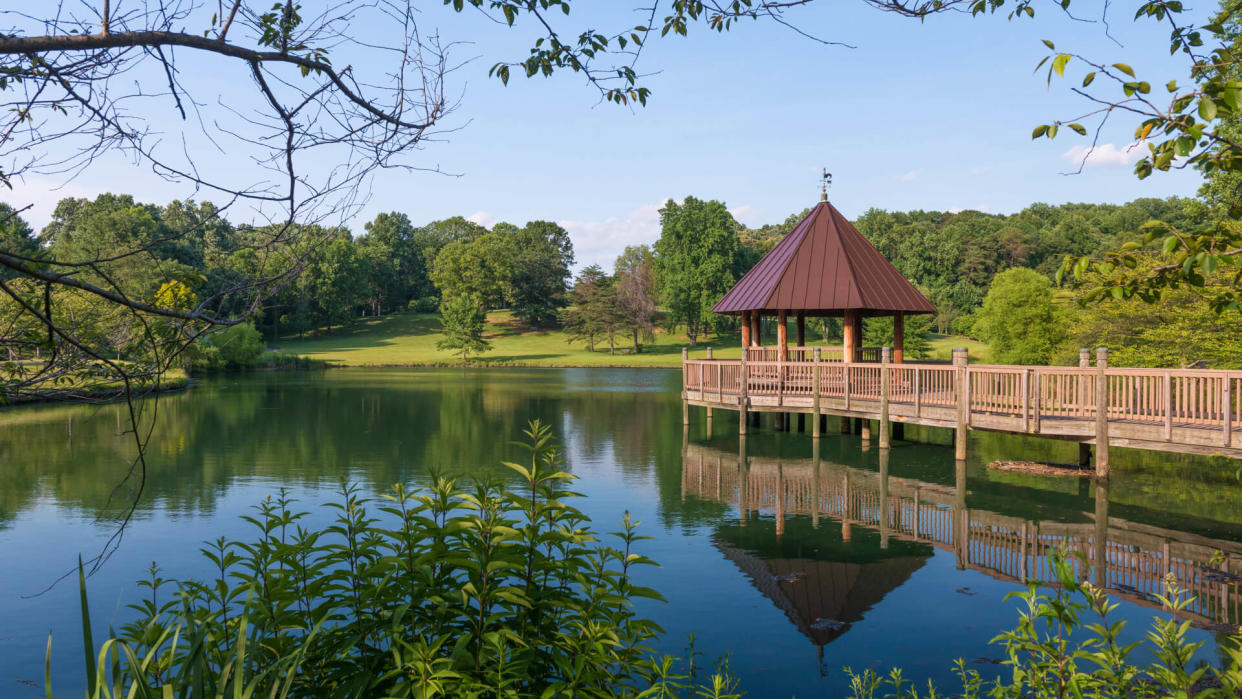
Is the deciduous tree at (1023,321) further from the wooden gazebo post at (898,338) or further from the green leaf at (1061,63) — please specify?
the green leaf at (1061,63)

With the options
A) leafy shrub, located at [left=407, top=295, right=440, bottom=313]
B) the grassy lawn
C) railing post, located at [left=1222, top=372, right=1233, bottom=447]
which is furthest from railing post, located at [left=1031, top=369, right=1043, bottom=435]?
leafy shrub, located at [left=407, top=295, right=440, bottom=313]

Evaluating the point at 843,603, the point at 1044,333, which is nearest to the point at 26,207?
the point at 843,603

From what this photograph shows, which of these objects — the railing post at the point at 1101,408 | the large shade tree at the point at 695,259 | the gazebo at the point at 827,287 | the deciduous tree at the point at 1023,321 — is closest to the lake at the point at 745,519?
the railing post at the point at 1101,408

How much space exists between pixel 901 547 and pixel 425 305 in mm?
81585

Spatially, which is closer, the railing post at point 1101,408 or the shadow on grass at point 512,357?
the railing post at point 1101,408

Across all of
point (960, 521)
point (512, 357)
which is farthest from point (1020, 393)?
point (512, 357)

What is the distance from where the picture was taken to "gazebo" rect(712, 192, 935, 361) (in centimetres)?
2048

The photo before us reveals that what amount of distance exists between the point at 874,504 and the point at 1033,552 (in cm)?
318

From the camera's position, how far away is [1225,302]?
3449 mm

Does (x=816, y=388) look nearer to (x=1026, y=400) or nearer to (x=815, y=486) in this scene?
(x=815, y=486)

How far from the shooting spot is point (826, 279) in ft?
69.2

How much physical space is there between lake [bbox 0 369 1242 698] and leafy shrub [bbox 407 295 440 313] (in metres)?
62.6

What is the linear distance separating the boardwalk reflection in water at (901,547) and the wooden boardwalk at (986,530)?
0.7 inches

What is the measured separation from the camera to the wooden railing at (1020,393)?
1225cm
